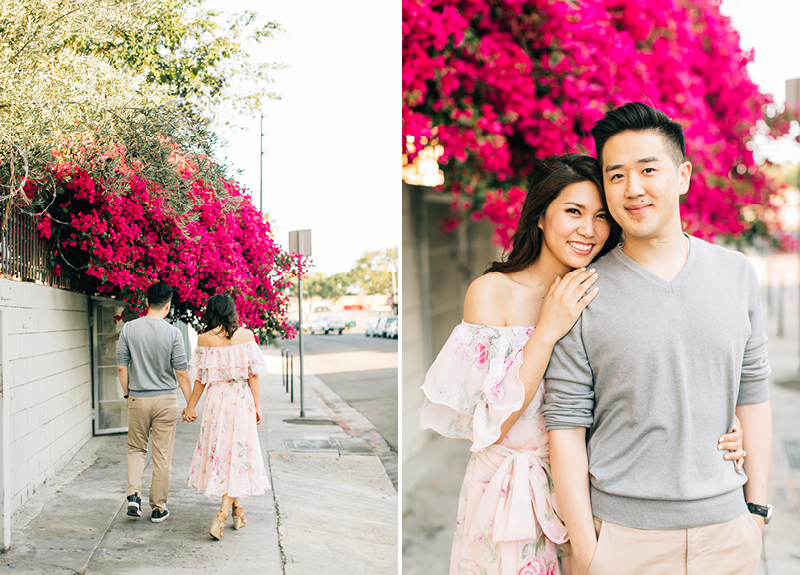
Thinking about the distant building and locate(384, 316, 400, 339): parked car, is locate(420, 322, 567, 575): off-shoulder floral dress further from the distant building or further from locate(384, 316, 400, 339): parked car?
the distant building

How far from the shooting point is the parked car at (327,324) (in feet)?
10.4

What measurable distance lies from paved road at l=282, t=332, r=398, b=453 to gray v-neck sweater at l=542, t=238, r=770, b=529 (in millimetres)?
1823

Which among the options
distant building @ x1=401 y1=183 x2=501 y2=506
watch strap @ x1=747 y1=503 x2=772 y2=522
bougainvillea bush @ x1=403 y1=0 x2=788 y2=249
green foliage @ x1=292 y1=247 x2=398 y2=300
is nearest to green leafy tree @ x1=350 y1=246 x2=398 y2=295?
green foliage @ x1=292 y1=247 x2=398 y2=300

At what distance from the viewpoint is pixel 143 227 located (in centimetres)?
248

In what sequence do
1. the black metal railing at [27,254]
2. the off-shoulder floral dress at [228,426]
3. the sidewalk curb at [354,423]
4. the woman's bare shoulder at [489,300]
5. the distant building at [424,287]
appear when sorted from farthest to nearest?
the distant building at [424,287], the sidewalk curb at [354,423], the off-shoulder floral dress at [228,426], the black metal railing at [27,254], the woman's bare shoulder at [489,300]

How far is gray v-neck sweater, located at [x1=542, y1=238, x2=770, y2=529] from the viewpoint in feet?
4.79

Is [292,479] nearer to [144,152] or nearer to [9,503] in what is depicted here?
[9,503]

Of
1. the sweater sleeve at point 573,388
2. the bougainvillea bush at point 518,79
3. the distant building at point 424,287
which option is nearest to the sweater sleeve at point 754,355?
the sweater sleeve at point 573,388

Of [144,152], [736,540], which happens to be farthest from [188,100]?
[736,540]

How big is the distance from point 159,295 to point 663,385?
1.91 m

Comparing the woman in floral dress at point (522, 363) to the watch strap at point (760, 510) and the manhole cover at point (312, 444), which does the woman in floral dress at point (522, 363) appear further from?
the manhole cover at point (312, 444)

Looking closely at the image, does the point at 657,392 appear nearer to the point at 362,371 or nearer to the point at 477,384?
the point at 477,384

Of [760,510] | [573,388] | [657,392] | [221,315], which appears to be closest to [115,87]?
[221,315]

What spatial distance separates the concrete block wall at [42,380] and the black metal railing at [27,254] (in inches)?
1.3
